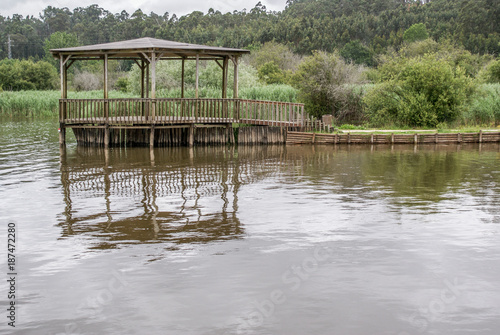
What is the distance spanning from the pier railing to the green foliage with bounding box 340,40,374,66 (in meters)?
53.1

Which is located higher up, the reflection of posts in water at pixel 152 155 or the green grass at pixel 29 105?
the green grass at pixel 29 105

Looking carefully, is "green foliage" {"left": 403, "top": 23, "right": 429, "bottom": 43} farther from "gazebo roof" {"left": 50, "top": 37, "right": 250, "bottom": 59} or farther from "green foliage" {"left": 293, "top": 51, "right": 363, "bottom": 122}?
"gazebo roof" {"left": 50, "top": 37, "right": 250, "bottom": 59}

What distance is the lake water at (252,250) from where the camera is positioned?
27.6 feet

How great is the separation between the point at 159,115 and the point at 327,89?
11441 mm

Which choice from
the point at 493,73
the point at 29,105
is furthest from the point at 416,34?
the point at 29,105

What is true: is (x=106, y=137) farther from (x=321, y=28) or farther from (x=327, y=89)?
(x=321, y=28)

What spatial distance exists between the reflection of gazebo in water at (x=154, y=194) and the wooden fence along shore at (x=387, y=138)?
196 inches

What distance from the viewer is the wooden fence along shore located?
29.3m

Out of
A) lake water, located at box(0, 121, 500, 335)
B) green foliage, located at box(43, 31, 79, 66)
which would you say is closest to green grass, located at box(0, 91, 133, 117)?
lake water, located at box(0, 121, 500, 335)

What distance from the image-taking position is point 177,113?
91.4 feet

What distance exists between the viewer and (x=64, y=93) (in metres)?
27.7

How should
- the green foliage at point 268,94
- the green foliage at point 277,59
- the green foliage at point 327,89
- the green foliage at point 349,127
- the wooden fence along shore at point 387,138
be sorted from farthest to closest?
the green foliage at point 277,59 < the green foliage at point 268,94 < the green foliage at point 327,89 < the green foliage at point 349,127 < the wooden fence along shore at point 387,138

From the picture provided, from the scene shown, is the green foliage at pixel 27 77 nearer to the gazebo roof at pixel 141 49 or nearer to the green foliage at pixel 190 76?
the green foliage at pixel 190 76

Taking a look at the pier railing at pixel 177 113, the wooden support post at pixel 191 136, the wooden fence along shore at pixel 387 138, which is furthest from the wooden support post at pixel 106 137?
the wooden fence along shore at pixel 387 138
